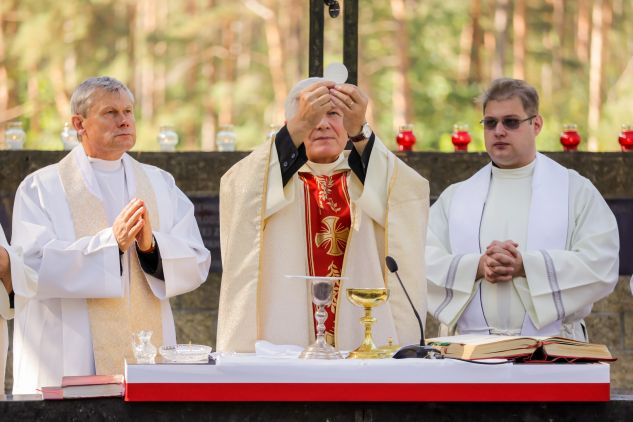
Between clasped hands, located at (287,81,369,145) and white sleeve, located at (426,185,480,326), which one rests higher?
clasped hands, located at (287,81,369,145)

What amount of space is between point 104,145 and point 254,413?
1972mm

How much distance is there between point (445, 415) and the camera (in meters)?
4.02

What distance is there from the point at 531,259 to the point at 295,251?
1.22 meters

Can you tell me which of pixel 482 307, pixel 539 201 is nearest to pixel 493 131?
pixel 539 201

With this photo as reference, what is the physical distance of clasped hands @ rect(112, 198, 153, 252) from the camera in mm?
5176

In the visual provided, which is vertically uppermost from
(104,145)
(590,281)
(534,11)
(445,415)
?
(534,11)

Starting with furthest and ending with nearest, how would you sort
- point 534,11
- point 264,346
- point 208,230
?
point 534,11 < point 208,230 < point 264,346

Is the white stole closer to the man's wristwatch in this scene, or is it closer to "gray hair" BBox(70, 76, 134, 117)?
the man's wristwatch

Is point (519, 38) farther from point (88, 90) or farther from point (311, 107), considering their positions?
point (311, 107)

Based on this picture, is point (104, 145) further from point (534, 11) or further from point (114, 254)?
point (534, 11)

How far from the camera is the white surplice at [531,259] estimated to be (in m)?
5.65

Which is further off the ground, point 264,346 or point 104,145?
point 104,145

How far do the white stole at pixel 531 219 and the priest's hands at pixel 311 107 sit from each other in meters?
1.46

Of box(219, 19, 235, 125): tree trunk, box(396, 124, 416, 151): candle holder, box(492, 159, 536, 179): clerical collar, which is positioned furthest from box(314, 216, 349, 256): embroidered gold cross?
box(219, 19, 235, 125): tree trunk
